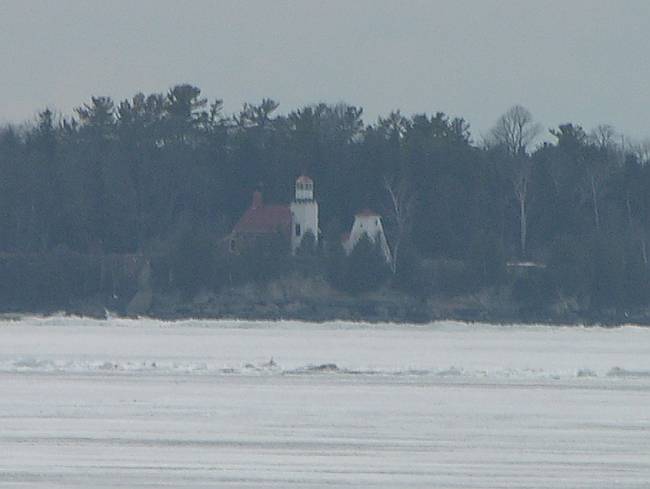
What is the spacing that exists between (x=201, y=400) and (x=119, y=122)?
78.4 meters

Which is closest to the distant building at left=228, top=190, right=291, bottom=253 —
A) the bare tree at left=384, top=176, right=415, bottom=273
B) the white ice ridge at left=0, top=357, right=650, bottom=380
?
the bare tree at left=384, top=176, right=415, bottom=273

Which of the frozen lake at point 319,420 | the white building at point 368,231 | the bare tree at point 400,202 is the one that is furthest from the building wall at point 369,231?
the frozen lake at point 319,420

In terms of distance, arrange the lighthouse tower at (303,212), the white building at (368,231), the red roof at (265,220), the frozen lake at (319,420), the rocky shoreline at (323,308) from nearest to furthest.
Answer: the frozen lake at (319,420), the rocky shoreline at (323,308), the white building at (368,231), the lighthouse tower at (303,212), the red roof at (265,220)

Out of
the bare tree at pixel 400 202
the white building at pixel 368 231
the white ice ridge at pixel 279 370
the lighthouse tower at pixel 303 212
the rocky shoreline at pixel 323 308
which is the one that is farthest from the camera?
the lighthouse tower at pixel 303 212

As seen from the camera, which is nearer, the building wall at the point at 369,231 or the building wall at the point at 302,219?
the building wall at the point at 369,231

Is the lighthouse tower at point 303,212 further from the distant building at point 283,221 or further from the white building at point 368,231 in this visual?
the white building at point 368,231

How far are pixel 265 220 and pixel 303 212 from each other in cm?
268

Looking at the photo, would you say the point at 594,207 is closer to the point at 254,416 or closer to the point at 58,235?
the point at 58,235

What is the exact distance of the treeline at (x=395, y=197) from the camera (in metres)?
89.4

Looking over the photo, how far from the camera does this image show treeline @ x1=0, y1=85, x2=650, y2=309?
89.4m

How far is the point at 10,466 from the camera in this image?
19609 millimetres

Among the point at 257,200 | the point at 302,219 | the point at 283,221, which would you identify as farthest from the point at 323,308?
the point at 257,200

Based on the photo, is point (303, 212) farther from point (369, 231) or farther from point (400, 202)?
point (400, 202)

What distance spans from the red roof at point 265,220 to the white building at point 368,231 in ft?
12.4
